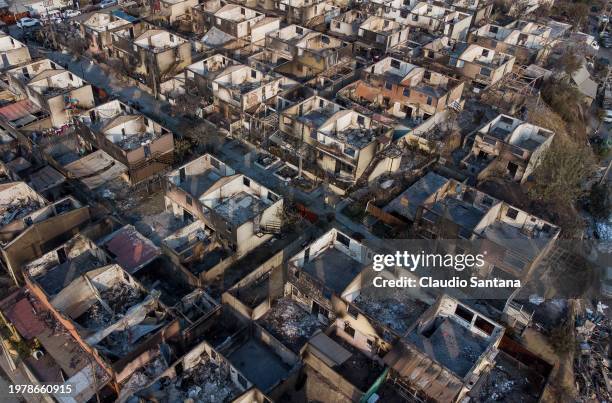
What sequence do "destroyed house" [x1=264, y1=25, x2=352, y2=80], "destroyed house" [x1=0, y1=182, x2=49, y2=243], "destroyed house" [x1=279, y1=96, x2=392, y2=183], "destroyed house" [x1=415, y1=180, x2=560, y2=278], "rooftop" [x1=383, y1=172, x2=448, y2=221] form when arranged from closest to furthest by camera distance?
"destroyed house" [x1=415, y1=180, x2=560, y2=278] → "destroyed house" [x1=0, y1=182, x2=49, y2=243] → "rooftop" [x1=383, y1=172, x2=448, y2=221] → "destroyed house" [x1=279, y1=96, x2=392, y2=183] → "destroyed house" [x1=264, y1=25, x2=352, y2=80]

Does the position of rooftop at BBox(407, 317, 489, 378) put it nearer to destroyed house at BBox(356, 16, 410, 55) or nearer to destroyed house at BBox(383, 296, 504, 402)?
destroyed house at BBox(383, 296, 504, 402)

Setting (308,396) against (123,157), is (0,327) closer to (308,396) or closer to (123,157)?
(123,157)

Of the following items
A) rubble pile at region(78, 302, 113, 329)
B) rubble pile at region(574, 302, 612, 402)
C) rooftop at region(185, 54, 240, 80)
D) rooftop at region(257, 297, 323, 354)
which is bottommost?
rubble pile at region(574, 302, 612, 402)

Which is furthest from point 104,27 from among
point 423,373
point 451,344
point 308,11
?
point 423,373

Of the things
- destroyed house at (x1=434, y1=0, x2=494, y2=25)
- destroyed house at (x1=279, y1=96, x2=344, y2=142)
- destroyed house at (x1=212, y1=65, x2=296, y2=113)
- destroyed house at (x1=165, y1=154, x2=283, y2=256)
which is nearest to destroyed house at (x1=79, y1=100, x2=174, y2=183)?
destroyed house at (x1=165, y1=154, x2=283, y2=256)

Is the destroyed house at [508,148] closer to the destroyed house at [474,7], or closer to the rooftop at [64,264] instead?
the destroyed house at [474,7]

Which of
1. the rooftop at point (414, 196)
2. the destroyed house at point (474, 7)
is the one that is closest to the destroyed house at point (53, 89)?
the rooftop at point (414, 196)
